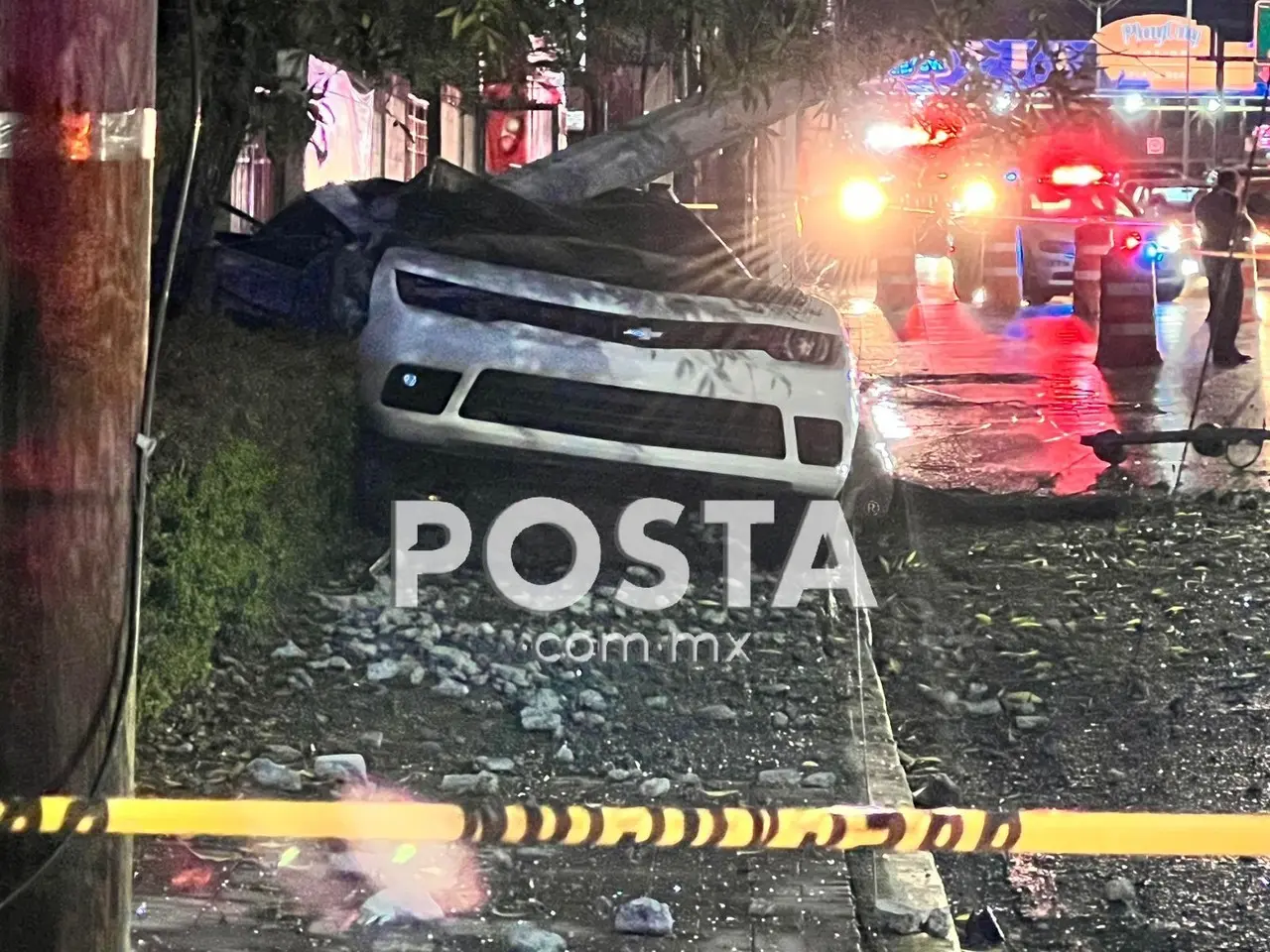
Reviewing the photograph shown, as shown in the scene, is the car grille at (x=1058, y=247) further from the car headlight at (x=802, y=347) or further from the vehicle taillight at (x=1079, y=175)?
the car headlight at (x=802, y=347)

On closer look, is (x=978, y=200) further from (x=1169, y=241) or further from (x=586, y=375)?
(x=586, y=375)

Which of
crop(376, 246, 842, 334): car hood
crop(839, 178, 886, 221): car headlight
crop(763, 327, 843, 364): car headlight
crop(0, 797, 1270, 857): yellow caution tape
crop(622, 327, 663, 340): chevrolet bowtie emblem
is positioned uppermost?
crop(839, 178, 886, 221): car headlight

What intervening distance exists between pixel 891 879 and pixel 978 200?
17.4 meters

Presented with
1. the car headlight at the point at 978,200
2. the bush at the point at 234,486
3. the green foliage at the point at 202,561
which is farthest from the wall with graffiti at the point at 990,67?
the car headlight at the point at 978,200

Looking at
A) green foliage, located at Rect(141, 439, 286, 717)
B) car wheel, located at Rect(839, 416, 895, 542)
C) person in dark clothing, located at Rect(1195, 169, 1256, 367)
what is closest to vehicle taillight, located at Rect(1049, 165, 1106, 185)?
person in dark clothing, located at Rect(1195, 169, 1256, 367)

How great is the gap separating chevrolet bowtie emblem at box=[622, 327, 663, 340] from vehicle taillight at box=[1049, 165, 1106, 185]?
1391cm

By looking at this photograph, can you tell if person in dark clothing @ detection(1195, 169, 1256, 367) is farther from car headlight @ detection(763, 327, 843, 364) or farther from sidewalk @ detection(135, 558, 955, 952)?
sidewalk @ detection(135, 558, 955, 952)

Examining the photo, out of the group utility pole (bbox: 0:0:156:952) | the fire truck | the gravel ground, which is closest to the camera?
utility pole (bbox: 0:0:156:952)

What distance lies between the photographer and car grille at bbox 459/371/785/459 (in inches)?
296

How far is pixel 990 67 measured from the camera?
9.02m

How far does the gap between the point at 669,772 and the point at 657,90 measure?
9899 millimetres

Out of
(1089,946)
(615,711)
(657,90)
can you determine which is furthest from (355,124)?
(1089,946)

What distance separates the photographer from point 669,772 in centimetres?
538

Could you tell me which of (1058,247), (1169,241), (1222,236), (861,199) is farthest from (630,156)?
(1058,247)
